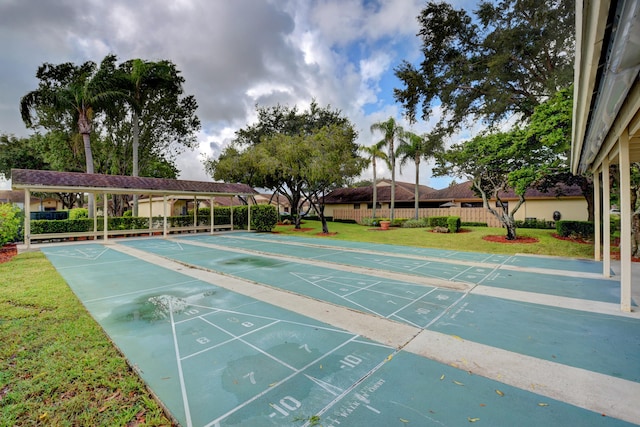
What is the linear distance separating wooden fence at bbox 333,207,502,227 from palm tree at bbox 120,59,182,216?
19732 mm

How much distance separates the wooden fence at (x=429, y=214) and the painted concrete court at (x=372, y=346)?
15.6 m

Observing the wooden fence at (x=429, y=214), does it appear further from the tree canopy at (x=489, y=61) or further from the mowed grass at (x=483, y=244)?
the tree canopy at (x=489, y=61)

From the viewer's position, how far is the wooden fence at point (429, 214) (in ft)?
72.7

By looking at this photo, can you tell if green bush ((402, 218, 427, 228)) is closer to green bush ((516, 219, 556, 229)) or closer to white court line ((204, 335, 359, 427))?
green bush ((516, 219, 556, 229))

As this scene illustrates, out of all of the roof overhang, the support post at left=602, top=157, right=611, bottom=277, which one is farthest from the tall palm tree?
the support post at left=602, top=157, right=611, bottom=277

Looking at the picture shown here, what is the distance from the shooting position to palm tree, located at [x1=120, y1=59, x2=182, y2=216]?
805 inches

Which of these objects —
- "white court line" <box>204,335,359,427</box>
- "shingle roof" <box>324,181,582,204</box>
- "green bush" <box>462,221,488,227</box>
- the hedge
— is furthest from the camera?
"green bush" <box>462,221,488,227</box>

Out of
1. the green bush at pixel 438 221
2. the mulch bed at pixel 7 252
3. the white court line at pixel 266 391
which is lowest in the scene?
the white court line at pixel 266 391

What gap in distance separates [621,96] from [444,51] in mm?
15077

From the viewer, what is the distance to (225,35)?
1245 centimetres

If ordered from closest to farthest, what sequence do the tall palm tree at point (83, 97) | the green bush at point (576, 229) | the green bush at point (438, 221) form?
the green bush at point (576, 229) < the tall palm tree at point (83, 97) < the green bush at point (438, 221)

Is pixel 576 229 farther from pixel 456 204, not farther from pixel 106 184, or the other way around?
pixel 106 184

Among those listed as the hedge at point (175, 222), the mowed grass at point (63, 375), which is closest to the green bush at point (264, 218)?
the hedge at point (175, 222)

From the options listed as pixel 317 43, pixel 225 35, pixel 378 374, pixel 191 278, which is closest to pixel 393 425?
pixel 378 374
